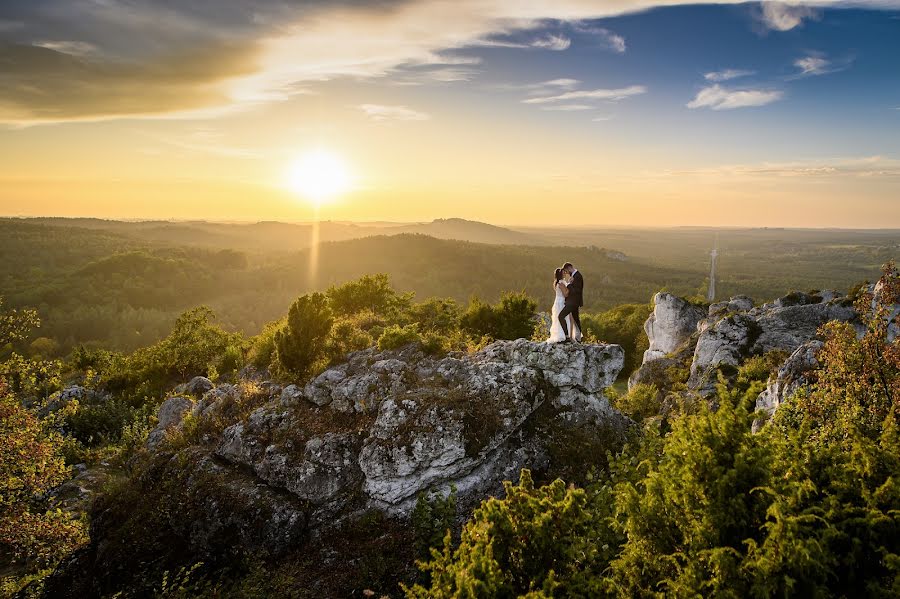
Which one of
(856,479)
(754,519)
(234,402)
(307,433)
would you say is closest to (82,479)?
(234,402)

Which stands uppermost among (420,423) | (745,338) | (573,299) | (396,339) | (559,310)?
(573,299)

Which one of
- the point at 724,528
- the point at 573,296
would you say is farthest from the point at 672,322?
the point at 724,528

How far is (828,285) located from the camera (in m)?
128

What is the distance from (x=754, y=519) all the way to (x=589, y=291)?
418 ft

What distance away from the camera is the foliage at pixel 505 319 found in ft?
77.4

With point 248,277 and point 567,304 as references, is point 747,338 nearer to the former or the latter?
point 567,304

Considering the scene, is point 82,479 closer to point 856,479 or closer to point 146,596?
point 146,596

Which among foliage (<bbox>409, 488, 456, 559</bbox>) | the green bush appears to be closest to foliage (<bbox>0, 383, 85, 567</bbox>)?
foliage (<bbox>409, 488, 456, 559</bbox>)

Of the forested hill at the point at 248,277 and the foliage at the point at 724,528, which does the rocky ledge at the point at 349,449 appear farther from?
the forested hill at the point at 248,277

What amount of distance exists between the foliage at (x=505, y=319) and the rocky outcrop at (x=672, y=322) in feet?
59.1

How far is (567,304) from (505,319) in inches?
306

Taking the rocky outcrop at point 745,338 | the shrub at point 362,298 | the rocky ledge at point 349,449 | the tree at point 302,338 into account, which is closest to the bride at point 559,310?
the rocky ledge at point 349,449

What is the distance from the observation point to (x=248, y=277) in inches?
5842

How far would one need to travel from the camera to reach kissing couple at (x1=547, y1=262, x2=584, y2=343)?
1611cm
